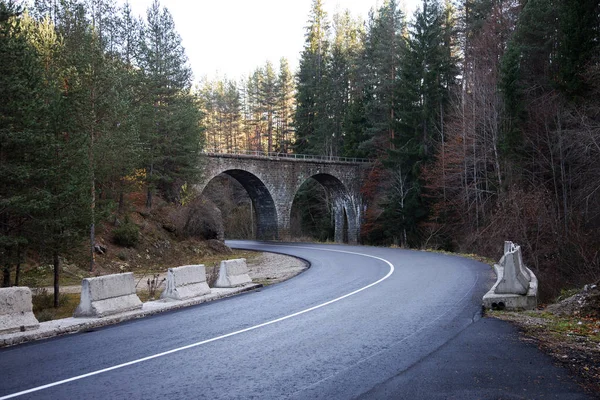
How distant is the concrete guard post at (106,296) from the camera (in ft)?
27.6

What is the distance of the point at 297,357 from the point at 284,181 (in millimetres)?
40525

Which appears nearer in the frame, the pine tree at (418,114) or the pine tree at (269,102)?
the pine tree at (418,114)

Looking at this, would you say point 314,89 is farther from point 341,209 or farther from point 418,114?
point 418,114

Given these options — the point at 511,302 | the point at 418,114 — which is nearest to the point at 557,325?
the point at 511,302

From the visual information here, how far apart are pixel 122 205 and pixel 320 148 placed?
33252mm

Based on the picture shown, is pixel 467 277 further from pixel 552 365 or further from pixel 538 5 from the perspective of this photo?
pixel 538 5

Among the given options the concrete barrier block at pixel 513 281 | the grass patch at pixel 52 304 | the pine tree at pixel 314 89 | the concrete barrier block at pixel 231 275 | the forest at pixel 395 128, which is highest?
the pine tree at pixel 314 89

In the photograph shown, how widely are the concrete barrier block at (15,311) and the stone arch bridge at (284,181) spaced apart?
1242 inches

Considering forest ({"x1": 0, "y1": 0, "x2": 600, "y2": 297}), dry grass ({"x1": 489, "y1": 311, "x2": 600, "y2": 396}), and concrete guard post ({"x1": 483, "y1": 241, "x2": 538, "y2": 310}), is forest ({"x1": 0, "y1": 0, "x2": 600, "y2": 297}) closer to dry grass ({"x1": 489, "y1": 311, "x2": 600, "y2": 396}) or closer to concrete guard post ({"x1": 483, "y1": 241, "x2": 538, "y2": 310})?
concrete guard post ({"x1": 483, "y1": 241, "x2": 538, "y2": 310})

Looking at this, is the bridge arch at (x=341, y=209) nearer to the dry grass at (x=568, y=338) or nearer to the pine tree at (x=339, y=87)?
the pine tree at (x=339, y=87)

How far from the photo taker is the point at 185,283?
10547mm

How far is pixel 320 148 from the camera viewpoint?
58.9m

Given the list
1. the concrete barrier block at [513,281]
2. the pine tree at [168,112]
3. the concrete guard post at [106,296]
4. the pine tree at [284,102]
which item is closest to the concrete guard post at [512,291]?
the concrete barrier block at [513,281]

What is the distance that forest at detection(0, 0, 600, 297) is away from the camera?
12.2m
